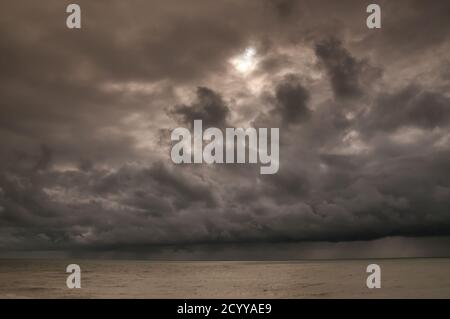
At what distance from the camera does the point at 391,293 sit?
5197cm
